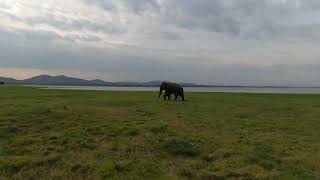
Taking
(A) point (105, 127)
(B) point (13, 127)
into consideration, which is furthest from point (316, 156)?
(B) point (13, 127)

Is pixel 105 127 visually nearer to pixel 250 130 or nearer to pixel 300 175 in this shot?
pixel 250 130

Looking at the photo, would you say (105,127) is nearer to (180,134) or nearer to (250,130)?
(180,134)

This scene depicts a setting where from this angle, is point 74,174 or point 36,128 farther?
point 36,128

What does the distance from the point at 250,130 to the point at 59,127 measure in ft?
28.0

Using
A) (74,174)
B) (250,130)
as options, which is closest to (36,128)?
(74,174)

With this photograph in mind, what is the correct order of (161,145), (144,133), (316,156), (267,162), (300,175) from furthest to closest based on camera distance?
(144,133), (161,145), (316,156), (267,162), (300,175)

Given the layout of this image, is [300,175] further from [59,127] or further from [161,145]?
[59,127]

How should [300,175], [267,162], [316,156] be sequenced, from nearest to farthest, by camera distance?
[300,175] < [267,162] < [316,156]

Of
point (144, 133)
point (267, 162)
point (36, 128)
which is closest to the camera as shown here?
point (267, 162)

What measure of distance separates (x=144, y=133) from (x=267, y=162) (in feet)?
19.5

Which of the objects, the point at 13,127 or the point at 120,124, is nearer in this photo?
the point at 13,127

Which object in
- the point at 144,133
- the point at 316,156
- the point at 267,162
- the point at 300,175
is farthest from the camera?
the point at 144,133

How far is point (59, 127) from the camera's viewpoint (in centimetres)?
1884

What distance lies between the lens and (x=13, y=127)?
1798 centimetres
